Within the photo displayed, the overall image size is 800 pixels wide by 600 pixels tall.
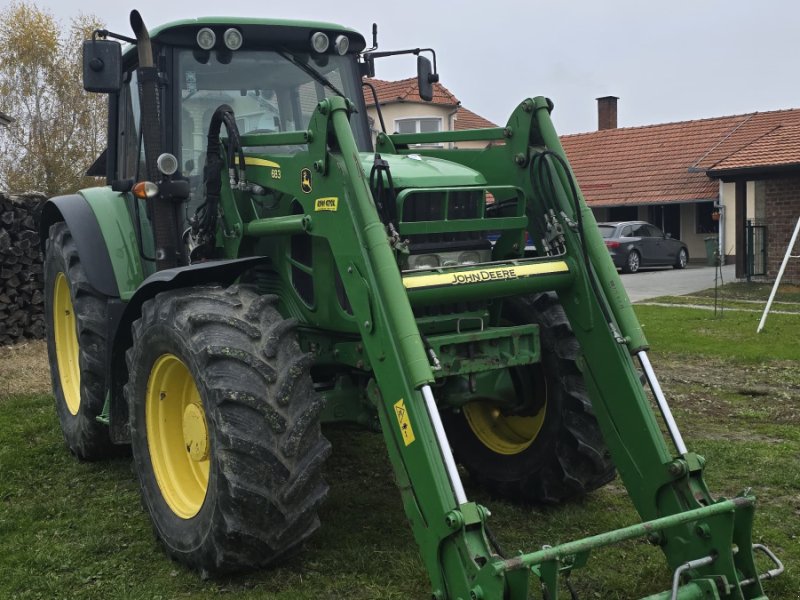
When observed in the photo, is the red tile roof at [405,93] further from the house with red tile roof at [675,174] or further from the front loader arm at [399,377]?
the front loader arm at [399,377]

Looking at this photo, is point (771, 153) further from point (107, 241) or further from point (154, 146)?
point (154, 146)

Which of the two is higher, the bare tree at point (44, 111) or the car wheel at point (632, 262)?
the bare tree at point (44, 111)

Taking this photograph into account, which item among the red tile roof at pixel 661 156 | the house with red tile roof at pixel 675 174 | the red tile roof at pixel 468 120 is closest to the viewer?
the house with red tile roof at pixel 675 174

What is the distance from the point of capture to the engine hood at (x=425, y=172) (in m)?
4.40

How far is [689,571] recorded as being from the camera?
3514mm

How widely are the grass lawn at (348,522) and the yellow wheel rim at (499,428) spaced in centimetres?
31

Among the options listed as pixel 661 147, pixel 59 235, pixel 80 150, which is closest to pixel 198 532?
pixel 59 235

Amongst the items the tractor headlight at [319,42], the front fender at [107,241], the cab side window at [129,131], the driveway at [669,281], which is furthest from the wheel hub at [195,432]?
the driveway at [669,281]

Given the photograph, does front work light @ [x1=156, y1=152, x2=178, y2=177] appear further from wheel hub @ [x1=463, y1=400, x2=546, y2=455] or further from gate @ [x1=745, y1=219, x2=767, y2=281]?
gate @ [x1=745, y1=219, x2=767, y2=281]

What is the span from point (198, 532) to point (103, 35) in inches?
97.6

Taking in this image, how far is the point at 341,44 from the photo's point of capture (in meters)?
5.42

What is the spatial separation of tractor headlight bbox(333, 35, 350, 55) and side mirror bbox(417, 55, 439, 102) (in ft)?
1.60

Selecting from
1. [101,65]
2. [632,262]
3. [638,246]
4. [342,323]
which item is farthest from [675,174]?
[101,65]

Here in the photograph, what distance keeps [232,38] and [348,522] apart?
8.82ft
